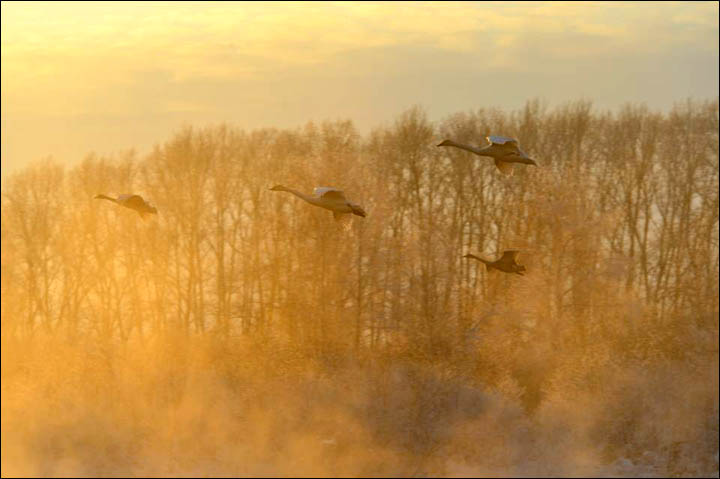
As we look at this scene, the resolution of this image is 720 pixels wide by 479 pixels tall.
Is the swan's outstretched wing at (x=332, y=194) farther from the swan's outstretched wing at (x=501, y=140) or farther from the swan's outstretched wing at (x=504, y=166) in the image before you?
the swan's outstretched wing at (x=504, y=166)

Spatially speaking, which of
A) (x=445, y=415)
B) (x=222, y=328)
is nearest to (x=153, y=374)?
(x=222, y=328)

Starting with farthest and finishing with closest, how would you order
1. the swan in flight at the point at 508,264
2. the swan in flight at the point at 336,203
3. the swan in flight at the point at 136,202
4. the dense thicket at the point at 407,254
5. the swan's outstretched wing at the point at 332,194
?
the dense thicket at the point at 407,254
the swan in flight at the point at 508,264
the swan in flight at the point at 136,202
the swan in flight at the point at 336,203
the swan's outstretched wing at the point at 332,194

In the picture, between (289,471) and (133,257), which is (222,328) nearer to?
(133,257)

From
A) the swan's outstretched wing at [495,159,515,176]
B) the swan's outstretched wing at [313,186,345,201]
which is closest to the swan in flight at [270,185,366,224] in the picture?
the swan's outstretched wing at [313,186,345,201]

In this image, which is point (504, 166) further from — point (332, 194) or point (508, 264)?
point (332, 194)

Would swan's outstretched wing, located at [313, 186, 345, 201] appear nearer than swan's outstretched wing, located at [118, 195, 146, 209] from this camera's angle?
Yes

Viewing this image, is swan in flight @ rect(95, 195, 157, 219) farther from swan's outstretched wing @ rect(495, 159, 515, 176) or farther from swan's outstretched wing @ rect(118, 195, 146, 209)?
swan's outstretched wing @ rect(495, 159, 515, 176)

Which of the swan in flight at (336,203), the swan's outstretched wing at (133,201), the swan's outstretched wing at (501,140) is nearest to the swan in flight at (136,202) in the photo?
the swan's outstretched wing at (133,201)

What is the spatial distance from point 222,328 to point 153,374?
464cm

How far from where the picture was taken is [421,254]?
3728cm

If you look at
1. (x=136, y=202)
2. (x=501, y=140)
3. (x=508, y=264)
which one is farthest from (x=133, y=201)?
(x=508, y=264)

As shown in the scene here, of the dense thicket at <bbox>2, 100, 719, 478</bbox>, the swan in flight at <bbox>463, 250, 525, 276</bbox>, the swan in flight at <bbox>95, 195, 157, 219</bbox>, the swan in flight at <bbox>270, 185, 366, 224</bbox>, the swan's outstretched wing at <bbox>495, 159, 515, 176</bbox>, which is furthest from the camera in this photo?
the dense thicket at <bbox>2, 100, 719, 478</bbox>

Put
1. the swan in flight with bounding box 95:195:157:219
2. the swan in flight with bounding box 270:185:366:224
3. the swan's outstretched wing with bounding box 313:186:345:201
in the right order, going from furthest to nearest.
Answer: the swan in flight with bounding box 95:195:157:219 → the swan in flight with bounding box 270:185:366:224 → the swan's outstretched wing with bounding box 313:186:345:201

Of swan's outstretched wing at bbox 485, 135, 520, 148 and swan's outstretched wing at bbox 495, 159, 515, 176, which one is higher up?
swan's outstretched wing at bbox 485, 135, 520, 148
